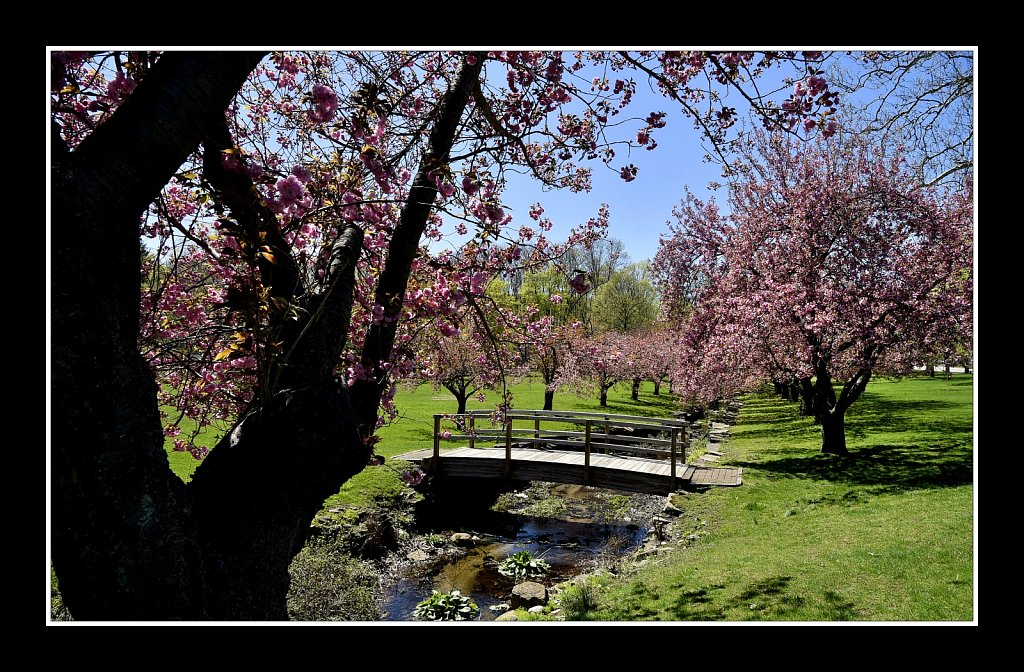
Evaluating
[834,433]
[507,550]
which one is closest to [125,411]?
[507,550]

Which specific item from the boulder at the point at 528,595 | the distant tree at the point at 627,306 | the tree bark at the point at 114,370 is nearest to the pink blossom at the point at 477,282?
the tree bark at the point at 114,370

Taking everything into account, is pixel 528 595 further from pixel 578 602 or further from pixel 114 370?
pixel 114 370

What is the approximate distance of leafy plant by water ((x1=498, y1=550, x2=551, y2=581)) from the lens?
29.0 feet

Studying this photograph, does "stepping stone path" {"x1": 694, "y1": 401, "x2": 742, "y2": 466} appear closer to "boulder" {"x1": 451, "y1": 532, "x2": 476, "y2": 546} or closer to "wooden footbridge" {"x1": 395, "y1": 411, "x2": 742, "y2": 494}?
"wooden footbridge" {"x1": 395, "y1": 411, "x2": 742, "y2": 494}

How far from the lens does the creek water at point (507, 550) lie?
8094 mm

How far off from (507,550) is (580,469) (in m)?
2.45

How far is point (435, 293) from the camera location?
14.5ft

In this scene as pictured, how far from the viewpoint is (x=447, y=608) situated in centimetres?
732

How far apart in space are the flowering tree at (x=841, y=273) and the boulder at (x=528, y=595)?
7253 millimetres

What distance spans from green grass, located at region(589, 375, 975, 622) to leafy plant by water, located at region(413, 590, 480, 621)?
188cm

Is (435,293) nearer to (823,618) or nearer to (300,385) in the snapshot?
(300,385)

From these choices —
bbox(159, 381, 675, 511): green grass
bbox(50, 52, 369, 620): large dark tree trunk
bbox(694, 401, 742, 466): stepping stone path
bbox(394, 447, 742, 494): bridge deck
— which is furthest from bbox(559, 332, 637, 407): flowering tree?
bbox(50, 52, 369, 620): large dark tree trunk
